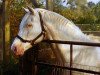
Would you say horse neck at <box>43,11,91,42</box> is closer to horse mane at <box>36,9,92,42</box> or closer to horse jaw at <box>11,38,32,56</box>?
horse mane at <box>36,9,92,42</box>

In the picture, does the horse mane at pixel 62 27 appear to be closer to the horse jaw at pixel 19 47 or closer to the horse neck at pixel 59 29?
the horse neck at pixel 59 29

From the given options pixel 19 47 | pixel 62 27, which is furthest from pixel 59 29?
pixel 19 47

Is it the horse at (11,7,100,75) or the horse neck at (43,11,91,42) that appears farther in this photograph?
the horse neck at (43,11,91,42)

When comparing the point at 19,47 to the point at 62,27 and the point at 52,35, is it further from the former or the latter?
the point at 62,27

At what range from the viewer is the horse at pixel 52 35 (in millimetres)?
4488

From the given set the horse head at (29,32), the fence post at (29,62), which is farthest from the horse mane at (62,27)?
the fence post at (29,62)

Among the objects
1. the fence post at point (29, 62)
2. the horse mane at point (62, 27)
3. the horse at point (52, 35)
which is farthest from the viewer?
the fence post at point (29, 62)

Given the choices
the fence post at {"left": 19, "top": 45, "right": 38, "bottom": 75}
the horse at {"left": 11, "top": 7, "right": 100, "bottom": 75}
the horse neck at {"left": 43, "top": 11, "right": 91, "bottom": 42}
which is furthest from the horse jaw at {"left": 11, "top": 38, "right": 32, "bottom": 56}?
the horse neck at {"left": 43, "top": 11, "right": 91, "bottom": 42}

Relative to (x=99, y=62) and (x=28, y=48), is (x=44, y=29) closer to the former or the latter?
(x=28, y=48)

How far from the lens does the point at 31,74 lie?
16.3 ft

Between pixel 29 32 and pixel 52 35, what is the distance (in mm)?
357

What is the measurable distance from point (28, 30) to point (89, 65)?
979 mm

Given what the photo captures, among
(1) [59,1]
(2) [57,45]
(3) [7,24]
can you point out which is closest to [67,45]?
(2) [57,45]

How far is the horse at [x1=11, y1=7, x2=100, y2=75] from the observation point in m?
4.49
